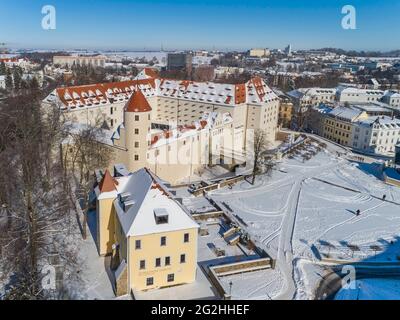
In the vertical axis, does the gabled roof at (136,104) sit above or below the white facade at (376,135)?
above

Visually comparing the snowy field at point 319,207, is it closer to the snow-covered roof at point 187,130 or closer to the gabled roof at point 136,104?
the snow-covered roof at point 187,130

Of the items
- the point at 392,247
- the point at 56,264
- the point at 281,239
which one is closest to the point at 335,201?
the point at 392,247

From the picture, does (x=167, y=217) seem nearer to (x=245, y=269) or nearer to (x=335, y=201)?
(x=245, y=269)

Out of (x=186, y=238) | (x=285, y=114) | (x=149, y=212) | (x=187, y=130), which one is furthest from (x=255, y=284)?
(x=285, y=114)

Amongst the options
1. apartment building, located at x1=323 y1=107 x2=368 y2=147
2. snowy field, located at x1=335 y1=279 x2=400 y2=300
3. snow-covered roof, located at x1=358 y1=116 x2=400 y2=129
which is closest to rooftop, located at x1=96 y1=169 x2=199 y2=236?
snowy field, located at x1=335 y1=279 x2=400 y2=300

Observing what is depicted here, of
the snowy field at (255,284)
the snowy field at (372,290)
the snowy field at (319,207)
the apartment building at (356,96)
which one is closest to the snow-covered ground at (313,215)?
the snowy field at (319,207)
